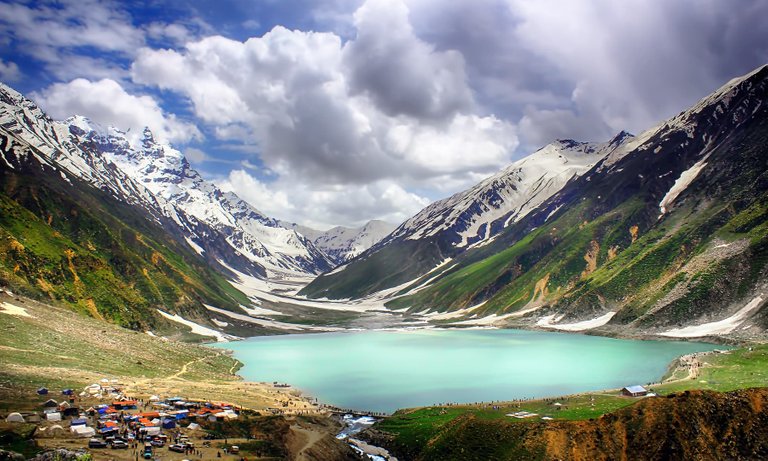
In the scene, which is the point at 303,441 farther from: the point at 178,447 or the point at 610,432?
the point at 610,432

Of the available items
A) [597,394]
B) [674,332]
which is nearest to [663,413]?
[597,394]

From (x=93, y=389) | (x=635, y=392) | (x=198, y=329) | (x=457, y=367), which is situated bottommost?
(x=457, y=367)

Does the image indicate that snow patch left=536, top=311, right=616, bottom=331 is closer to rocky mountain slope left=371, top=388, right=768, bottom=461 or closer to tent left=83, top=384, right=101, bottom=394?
rocky mountain slope left=371, top=388, right=768, bottom=461

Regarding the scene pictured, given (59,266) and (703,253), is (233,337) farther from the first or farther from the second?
(703,253)

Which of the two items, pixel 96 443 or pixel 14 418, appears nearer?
pixel 96 443

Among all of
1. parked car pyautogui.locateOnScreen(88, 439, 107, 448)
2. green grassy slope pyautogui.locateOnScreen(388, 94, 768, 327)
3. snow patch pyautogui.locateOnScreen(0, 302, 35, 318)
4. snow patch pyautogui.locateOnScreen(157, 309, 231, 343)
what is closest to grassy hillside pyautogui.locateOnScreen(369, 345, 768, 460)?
parked car pyautogui.locateOnScreen(88, 439, 107, 448)

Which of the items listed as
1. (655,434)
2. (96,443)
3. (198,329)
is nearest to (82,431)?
(96,443)
